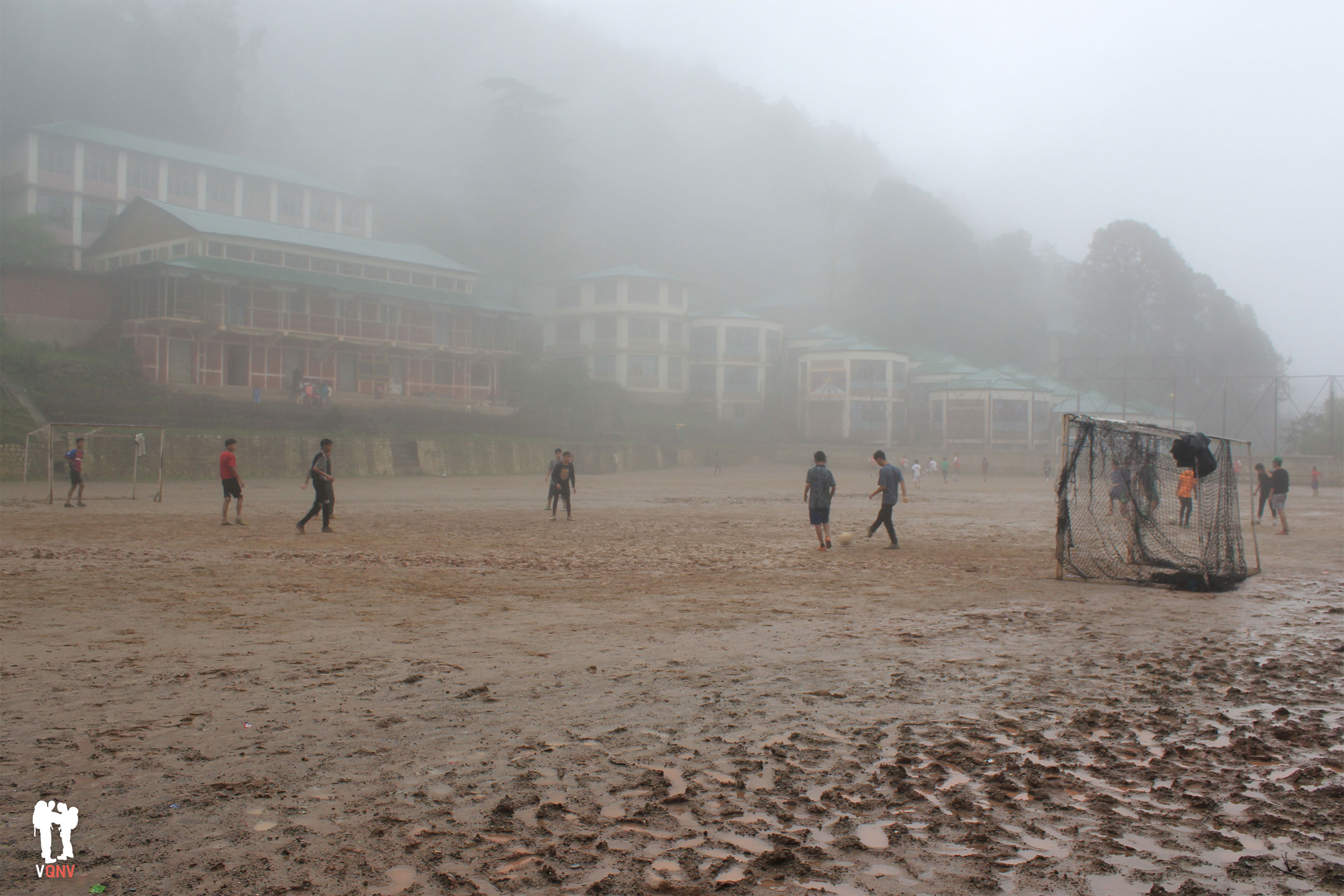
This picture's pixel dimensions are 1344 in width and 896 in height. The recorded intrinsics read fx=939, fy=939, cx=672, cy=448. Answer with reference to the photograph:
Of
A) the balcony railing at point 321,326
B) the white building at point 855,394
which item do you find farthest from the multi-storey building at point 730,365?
the balcony railing at point 321,326

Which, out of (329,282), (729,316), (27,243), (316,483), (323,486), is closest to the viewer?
(323,486)

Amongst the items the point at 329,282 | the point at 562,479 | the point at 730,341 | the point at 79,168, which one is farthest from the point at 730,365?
the point at 562,479

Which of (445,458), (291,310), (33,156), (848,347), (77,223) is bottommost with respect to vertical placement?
(445,458)

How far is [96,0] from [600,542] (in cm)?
7850

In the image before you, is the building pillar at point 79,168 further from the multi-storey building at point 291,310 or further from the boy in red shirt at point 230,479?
the boy in red shirt at point 230,479

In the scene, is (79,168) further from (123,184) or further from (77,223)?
(77,223)

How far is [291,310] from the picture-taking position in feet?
155

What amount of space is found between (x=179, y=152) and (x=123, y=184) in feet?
15.7

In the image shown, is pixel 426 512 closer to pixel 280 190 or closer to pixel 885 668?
pixel 885 668

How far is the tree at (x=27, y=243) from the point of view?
4588 centimetres

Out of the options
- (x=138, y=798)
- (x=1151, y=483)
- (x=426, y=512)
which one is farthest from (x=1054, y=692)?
(x=426, y=512)

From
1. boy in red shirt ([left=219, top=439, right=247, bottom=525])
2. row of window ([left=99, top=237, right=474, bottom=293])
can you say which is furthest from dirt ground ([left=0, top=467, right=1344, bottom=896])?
row of window ([left=99, top=237, right=474, bottom=293])

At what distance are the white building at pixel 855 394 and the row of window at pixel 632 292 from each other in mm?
10881

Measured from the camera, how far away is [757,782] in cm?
466
